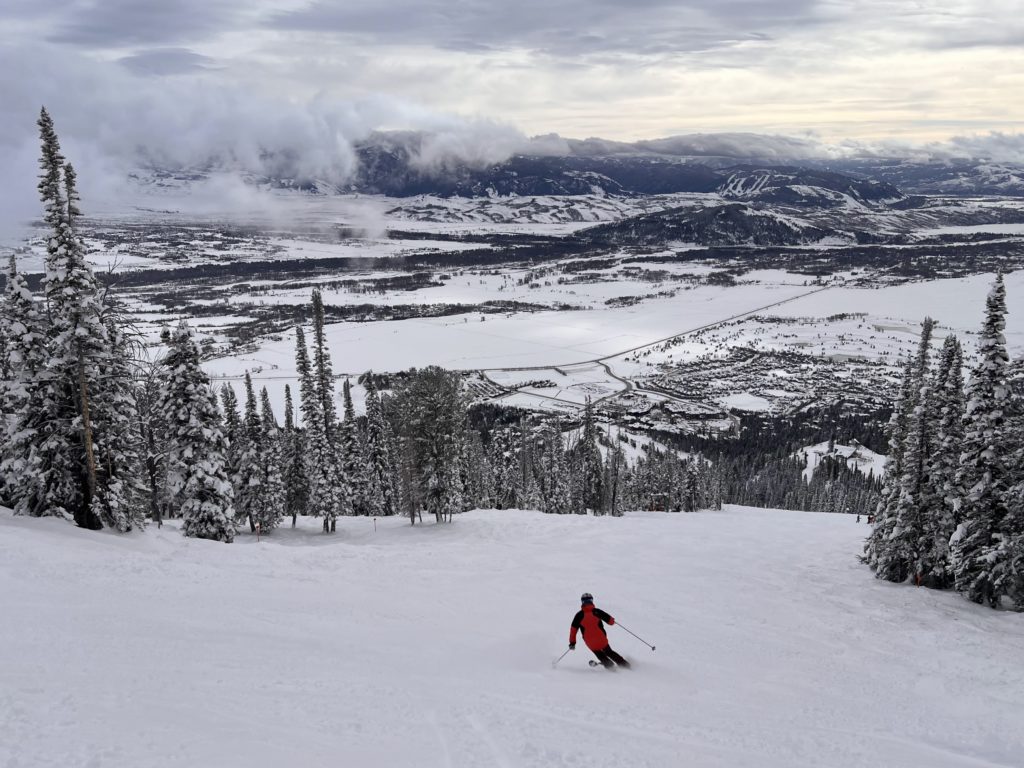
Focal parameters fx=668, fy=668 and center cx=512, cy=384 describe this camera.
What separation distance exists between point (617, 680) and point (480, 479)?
49.7 m

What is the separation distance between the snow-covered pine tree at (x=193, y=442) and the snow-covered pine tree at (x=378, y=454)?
67.0ft

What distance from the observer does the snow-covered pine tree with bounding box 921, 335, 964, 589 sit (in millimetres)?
24844

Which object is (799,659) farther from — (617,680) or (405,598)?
(405,598)

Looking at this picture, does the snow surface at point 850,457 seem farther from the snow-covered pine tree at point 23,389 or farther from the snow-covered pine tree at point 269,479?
the snow-covered pine tree at point 23,389

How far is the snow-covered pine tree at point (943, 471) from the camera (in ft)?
81.5

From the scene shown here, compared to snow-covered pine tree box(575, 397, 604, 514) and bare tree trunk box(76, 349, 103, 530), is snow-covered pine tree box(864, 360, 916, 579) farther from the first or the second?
snow-covered pine tree box(575, 397, 604, 514)

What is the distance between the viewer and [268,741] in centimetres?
904

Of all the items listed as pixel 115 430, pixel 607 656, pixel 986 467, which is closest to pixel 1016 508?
pixel 986 467

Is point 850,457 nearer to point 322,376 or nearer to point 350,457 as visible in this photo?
point 350,457

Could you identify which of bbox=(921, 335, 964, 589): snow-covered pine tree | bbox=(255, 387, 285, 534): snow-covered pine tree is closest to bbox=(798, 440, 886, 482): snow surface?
bbox=(921, 335, 964, 589): snow-covered pine tree

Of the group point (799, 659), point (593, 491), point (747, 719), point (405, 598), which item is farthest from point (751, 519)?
point (747, 719)

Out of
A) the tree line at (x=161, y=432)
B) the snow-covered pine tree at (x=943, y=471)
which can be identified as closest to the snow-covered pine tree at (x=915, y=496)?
the snow-covered pine tree at (x=943, y=471)

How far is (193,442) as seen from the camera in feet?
104

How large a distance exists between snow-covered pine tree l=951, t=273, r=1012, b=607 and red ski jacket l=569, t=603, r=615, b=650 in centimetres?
1643
